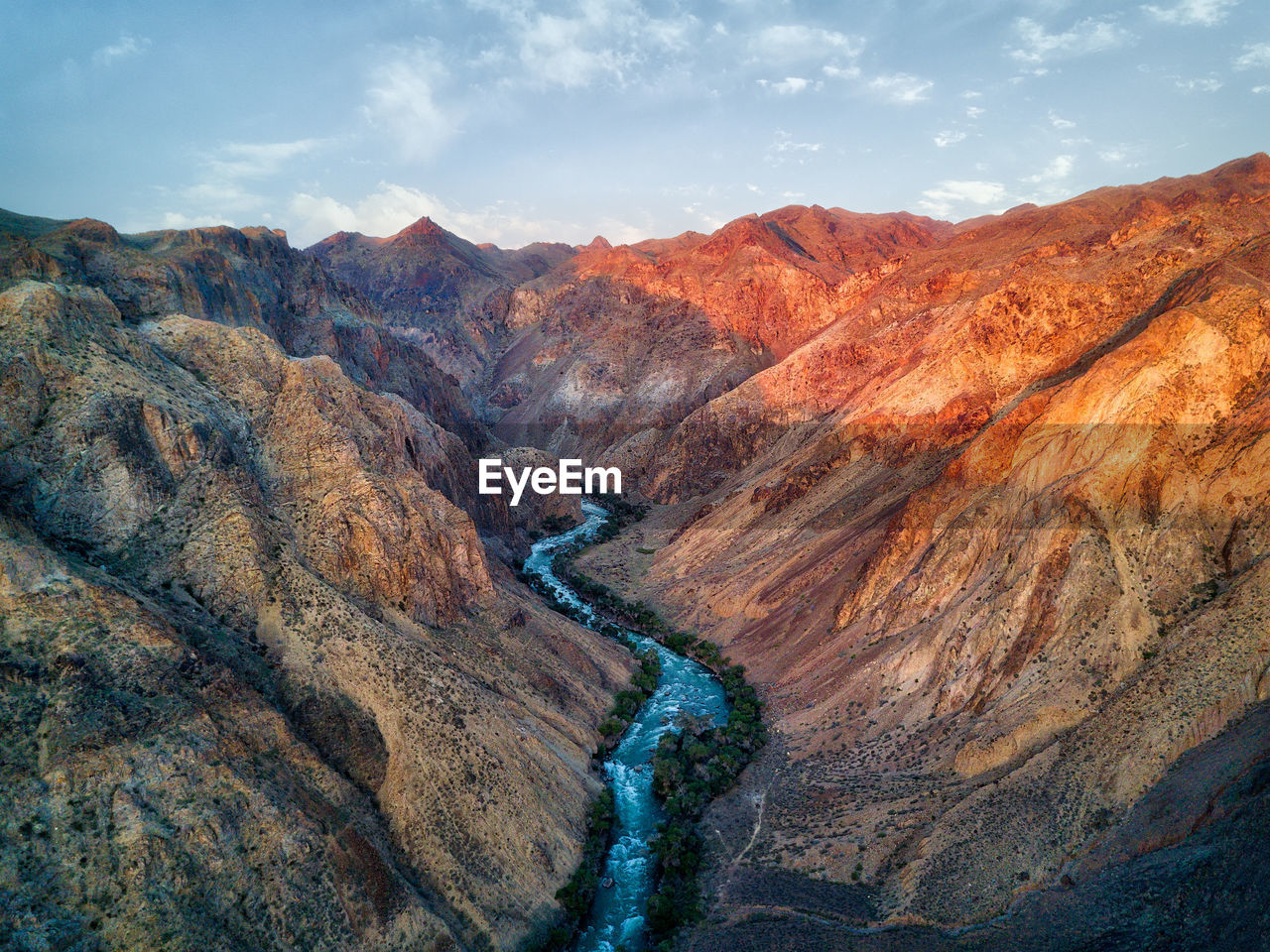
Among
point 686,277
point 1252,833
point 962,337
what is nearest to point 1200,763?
point 1252,833

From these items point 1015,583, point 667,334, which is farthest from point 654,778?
point 667,334

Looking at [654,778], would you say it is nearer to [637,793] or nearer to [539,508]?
[637,793]

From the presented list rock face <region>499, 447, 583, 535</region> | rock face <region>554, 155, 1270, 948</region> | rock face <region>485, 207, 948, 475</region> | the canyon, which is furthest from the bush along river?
rock face <region>485, 207, 948, 475</region>

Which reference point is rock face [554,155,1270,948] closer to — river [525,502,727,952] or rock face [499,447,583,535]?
river [525,502,727,952]

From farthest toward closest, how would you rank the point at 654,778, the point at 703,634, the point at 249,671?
the point at 703,634 < the point at 654,778 < the point at 249,671

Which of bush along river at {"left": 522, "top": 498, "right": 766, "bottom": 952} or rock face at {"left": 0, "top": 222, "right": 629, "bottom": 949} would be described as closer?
rock face at {"left": 0, "top": 222, "right": 629, "bottom": 949}

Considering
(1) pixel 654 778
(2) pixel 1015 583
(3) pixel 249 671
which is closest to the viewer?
(3) pixel 249 671

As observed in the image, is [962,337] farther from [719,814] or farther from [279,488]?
[279,488]

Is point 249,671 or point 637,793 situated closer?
point 249,671
